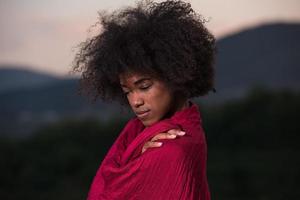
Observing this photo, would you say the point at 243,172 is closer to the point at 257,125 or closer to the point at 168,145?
the point at 257,125

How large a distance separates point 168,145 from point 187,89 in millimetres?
301

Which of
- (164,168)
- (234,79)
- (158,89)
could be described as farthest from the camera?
(234,79)

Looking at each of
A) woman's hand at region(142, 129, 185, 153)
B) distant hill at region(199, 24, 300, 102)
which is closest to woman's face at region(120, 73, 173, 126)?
woman's hand at region(142, 129, 185, 153)

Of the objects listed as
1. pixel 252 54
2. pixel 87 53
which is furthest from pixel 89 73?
pixel 252 54

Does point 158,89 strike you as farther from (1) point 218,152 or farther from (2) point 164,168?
(1) point 218,152

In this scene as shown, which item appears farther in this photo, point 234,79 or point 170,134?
point 234,79

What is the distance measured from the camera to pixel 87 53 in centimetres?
244

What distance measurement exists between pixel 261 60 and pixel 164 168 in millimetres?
10581

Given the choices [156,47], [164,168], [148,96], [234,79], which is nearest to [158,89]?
[148,96]

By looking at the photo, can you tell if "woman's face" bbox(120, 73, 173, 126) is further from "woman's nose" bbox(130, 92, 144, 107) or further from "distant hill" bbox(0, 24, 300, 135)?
"distant hill" bbox(0, 24, 300, 135)

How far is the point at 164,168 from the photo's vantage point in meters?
2.07

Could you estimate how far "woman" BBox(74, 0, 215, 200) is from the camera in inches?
82.5

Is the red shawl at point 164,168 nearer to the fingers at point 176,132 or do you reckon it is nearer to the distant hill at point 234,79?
the fingers at point 176,132

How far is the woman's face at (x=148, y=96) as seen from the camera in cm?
217
